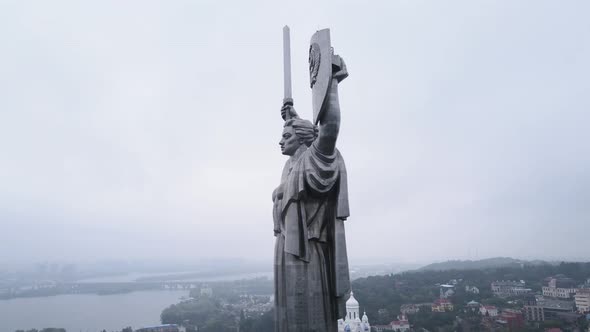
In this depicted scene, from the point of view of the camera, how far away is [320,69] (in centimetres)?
532

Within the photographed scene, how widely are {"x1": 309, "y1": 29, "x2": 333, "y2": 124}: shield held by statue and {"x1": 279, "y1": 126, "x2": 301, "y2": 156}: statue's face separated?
1.93 ft

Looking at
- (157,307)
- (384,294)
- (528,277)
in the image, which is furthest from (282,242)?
(157,307)

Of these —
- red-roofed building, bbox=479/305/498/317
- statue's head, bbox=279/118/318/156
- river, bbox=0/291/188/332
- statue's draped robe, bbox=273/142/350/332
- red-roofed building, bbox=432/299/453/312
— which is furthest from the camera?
river, bbox=0/291/188/332

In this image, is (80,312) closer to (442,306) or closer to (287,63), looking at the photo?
(442,306)

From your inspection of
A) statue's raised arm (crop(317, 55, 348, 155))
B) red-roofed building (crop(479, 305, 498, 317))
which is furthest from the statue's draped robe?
red-roofed building (crop(479, 305, 498, 317))

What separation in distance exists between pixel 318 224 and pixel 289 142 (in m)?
1.14

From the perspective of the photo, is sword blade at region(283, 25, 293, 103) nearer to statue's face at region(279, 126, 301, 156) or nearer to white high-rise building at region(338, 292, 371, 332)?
statue's face at region(279, 126, 301, 156)

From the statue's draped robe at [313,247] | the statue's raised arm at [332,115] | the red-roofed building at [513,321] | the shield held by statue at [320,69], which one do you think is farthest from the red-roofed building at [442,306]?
the shield held by statue at [320,69]

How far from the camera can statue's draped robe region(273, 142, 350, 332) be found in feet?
17.4

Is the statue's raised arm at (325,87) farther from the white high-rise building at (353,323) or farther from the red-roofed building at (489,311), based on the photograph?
the red-roofed building at (489,311)

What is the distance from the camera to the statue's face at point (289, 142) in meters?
5.85

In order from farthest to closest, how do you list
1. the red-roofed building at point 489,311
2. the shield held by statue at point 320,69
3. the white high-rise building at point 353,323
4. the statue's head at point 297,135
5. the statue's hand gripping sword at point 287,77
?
the red-roofed building at point 489,311 < the white high-rise building at point 353,323 < the statue's hand gripping sword at point 287,77 < the statue's head at point 297,135 < the shield held by statue at point 320,69

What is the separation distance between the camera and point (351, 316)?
3709 cm

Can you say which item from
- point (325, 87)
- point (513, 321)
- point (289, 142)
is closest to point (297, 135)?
point (289, 142)
